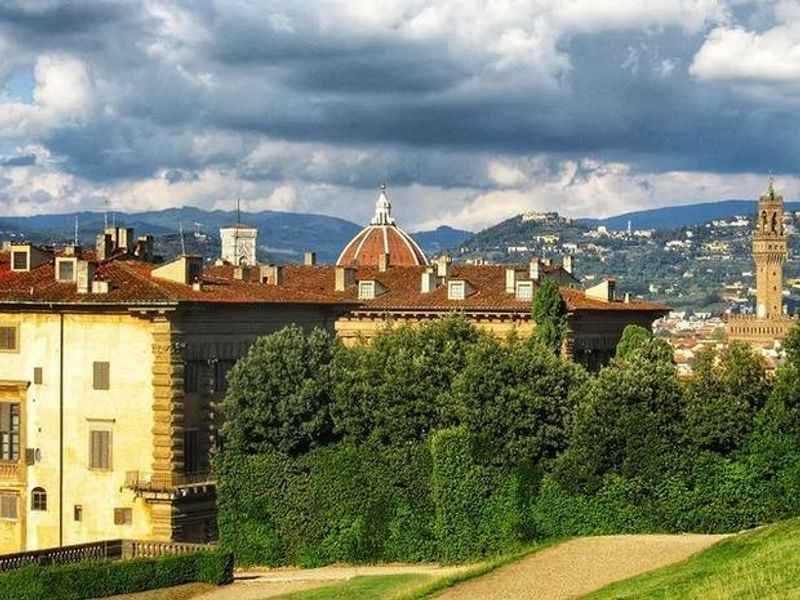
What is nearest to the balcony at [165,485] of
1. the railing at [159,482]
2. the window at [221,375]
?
the railing at [159,482]

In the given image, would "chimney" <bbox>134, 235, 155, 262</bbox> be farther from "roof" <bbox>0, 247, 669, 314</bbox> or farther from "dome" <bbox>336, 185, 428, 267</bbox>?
"dome" <bbox>336, 185, 428, 267</bbox>

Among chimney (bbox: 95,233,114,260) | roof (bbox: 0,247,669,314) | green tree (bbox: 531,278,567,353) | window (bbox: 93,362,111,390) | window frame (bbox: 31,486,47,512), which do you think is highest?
chimney (bbox: 95,233,114,260)

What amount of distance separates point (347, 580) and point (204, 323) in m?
14.5

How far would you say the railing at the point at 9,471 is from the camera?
66625 millimetres

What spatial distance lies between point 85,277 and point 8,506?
9072 millimetres

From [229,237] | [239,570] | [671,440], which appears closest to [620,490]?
[671,440]

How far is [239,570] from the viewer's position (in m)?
62.2

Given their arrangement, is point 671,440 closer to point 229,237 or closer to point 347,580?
point 347,580

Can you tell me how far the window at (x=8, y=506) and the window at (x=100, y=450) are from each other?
3.68 meters

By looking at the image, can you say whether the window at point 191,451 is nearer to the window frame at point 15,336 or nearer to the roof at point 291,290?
the roof at point 291,290

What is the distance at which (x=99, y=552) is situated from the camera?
191 feet

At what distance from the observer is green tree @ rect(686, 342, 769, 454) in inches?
2245

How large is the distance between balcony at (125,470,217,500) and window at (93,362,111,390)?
324cm

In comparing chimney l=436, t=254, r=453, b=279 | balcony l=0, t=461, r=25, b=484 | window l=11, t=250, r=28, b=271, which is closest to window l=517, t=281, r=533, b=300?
chimney l=436, t=254, r=453, b=279
